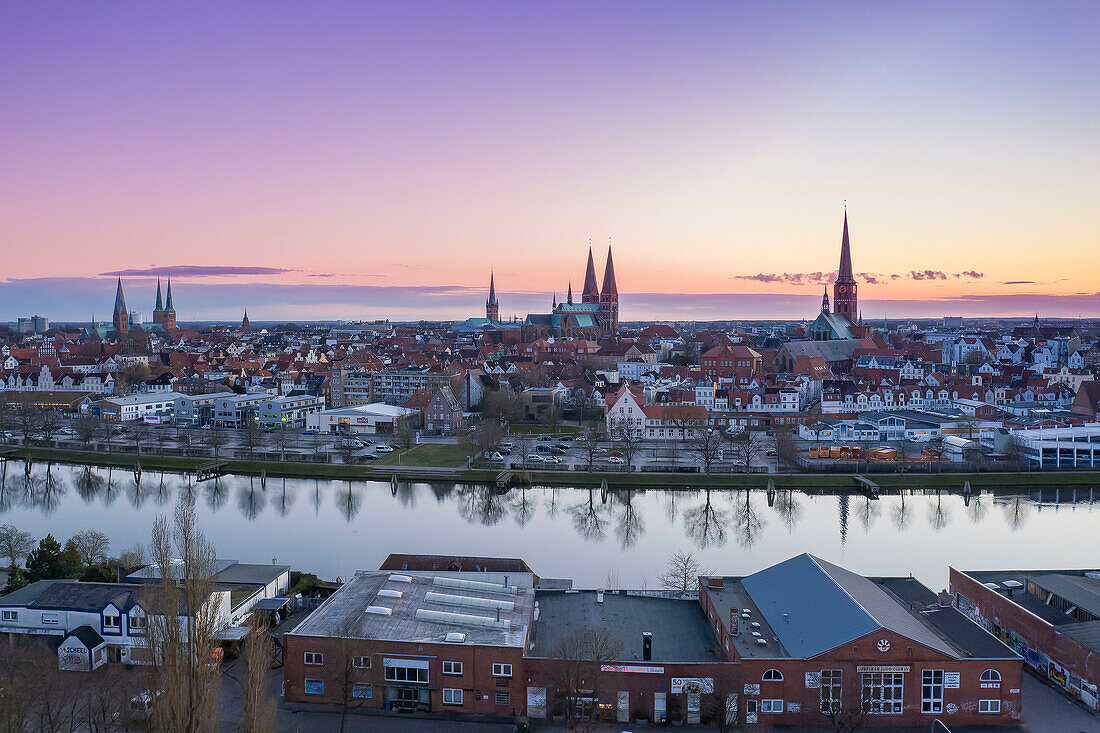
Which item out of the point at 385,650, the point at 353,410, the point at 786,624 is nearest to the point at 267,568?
the point at 385,650

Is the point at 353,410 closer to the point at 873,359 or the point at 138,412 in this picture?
the point at 138,412

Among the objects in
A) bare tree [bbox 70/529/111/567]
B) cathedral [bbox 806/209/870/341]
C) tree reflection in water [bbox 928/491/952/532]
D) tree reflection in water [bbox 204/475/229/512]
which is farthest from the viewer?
cathedral [bbox 806/209/870/341]

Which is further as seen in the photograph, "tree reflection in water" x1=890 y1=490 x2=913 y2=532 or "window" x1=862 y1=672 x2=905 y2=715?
"tree reflection in water" x1=890 y1=490 x2=913 y2=532

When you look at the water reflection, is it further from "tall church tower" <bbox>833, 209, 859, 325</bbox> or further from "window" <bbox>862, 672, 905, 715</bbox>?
"tall church tower" <bbox>833, 209, 859, 325</bbox>

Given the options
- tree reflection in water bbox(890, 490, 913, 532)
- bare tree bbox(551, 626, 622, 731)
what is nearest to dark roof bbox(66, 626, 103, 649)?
bare tree bbox(551, 626, 622, 731)

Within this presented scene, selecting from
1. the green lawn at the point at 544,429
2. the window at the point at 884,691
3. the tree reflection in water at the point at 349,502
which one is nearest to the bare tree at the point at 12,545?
the tree reflection in water at the point at 349,502

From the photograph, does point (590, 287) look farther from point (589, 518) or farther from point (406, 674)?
point (406, 674)

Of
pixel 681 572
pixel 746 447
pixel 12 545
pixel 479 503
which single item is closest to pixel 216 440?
pixel 479 503
